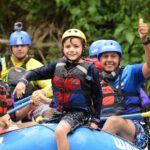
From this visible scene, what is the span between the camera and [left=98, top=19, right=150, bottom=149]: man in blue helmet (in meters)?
4.86

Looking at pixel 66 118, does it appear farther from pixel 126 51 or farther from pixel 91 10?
pixel 91 10

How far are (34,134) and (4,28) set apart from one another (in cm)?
667

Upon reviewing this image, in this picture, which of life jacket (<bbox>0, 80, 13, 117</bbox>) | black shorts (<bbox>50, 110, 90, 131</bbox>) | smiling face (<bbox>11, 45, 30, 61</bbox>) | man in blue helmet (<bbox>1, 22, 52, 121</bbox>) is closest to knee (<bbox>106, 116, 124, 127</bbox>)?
black shorts (<bbox>50, 110, 90, 131</bbox>)

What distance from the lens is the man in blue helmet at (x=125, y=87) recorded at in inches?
191

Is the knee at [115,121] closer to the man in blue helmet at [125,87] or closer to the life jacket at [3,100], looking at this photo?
the man in blue helmet at [125,87]

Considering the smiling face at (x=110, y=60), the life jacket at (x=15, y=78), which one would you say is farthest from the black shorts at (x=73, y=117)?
the life jacket at (x=15, y=78)

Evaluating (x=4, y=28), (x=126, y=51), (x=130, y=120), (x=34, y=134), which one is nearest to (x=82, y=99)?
(x=34, y=134)

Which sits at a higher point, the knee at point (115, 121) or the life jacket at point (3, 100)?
the life jacket at point (3, 100)

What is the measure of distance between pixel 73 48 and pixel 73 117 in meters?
0.53

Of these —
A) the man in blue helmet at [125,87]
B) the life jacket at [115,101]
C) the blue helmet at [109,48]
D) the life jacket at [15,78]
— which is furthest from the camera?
the life jacket at [15,78]

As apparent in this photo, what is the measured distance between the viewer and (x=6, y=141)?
4.14 m

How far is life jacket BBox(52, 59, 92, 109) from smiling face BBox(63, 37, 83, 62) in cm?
8

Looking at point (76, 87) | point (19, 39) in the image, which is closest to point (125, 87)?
point (76, 87)

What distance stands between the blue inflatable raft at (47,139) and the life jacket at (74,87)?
9.0 inches
